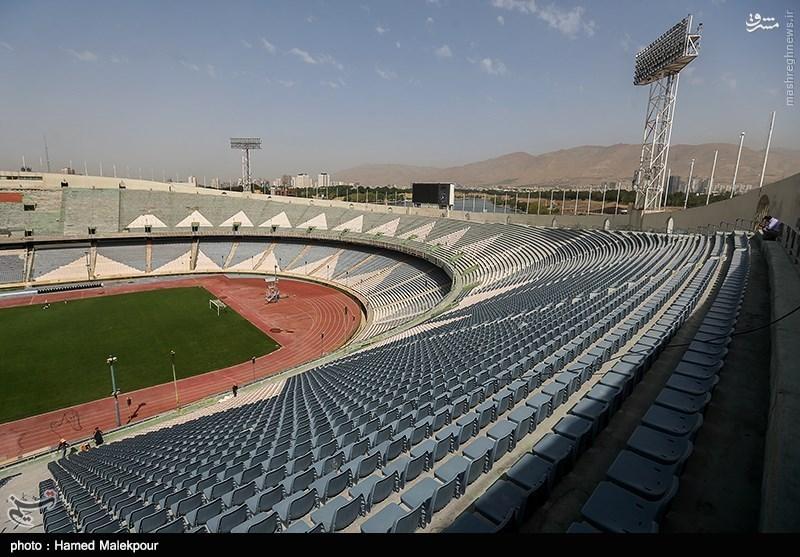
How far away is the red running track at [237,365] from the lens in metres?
18.1

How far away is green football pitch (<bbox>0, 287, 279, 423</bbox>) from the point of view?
70.9 feet

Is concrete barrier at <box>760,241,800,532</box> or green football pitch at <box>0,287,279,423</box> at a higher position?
concrete barrier at <box>760,241,800,532</box>

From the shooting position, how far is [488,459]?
5.85m

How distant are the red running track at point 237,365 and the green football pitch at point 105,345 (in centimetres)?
108

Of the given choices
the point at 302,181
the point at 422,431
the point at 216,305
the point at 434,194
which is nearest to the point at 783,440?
the point at 422,431

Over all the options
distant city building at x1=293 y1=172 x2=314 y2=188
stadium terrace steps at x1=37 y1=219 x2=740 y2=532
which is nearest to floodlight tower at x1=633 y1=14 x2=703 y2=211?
stadium terrace steps at x1=37 y1=219 x2=740 y2=532

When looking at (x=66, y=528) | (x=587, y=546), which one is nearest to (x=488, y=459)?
(x=587, y=546)

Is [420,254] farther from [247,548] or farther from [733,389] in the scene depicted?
[247,548]

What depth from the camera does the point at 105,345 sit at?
27.7 meters

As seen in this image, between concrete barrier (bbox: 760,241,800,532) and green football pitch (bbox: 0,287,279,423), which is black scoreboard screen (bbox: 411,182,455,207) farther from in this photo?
concrete barrier (bbox: 760,241,800,532)

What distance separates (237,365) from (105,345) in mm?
10598

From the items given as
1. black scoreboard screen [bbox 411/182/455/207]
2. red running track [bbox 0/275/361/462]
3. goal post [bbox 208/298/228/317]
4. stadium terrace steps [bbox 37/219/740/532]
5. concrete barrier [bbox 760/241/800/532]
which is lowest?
A: red running track [bbox 0/275/361/462]

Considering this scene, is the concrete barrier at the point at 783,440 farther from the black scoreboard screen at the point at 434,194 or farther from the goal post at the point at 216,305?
the black scoreboard screen at the point at 434,194

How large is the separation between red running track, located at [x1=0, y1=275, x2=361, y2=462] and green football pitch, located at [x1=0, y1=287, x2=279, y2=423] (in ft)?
3.53
